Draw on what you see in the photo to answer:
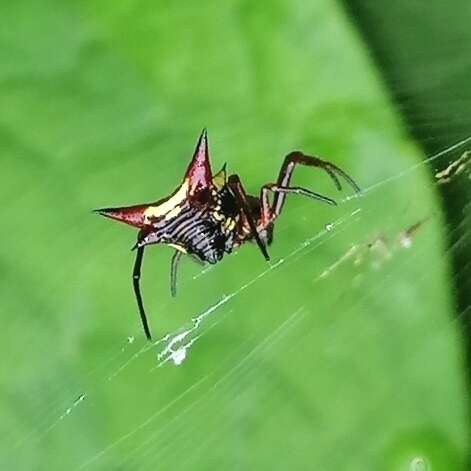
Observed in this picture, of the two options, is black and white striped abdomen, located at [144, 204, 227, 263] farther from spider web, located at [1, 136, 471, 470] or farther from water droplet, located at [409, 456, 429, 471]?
water droplet, located at [409, 456, 429, 471]

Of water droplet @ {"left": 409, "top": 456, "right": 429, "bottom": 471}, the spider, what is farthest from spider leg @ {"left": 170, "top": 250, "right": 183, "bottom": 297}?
water droplet @ {"left": 409, "top": 456, "right": 429, "bottom": 471}

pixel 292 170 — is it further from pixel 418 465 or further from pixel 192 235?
pixel 418 465

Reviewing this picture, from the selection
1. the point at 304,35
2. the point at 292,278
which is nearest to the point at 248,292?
the point at 292,278

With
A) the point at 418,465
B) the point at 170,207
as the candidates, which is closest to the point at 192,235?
the point at 170,207

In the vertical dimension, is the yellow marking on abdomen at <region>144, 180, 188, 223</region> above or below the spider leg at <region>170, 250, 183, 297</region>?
above

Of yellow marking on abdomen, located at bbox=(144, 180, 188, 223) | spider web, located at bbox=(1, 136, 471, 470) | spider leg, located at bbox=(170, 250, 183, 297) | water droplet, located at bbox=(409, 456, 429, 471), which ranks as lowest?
water droplet, located at bbox=(409, 456, 429, 471)

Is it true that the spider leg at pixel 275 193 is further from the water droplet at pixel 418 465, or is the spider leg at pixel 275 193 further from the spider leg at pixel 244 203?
the water droplet at pixel 418 465

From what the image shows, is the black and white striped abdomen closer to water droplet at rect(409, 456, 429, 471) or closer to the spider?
the spider
